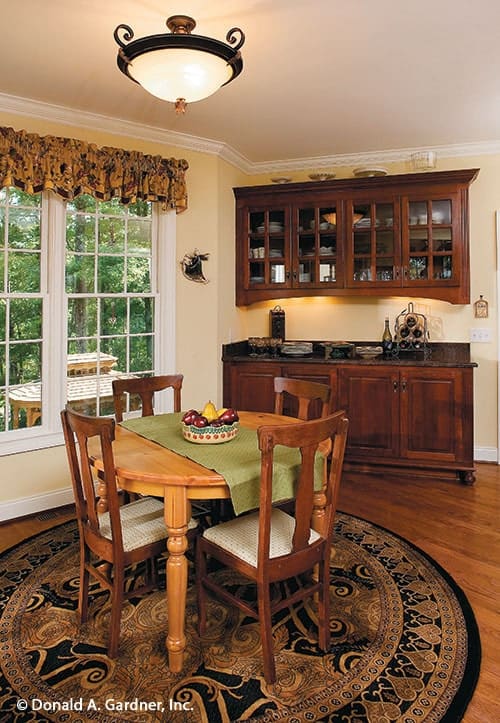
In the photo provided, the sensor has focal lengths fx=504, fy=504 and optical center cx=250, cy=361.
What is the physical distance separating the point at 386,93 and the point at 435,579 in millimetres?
2944

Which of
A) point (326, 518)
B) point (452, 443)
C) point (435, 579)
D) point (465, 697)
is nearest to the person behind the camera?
point (465, 697)

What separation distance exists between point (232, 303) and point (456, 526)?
260 cm

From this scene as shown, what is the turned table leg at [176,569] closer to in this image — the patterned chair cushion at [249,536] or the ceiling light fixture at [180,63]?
the patterned chair cushion at [249,536]

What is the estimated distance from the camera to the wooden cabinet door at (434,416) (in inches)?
156

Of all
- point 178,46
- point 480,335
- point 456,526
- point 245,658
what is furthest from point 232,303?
point 245,658

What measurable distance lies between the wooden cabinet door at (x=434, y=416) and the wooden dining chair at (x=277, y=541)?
2.11m

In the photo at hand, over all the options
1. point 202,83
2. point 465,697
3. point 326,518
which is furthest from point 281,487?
point 202,83

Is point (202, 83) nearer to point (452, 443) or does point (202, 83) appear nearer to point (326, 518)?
point (326, 518)

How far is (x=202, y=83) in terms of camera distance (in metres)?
2.19

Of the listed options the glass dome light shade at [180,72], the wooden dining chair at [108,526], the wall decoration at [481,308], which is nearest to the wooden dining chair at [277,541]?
the wooden dining chair at [108,526]

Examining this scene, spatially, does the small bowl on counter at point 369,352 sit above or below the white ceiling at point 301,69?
below

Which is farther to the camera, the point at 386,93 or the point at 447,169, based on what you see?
the point at 447,169

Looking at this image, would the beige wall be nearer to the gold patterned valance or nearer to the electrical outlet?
the electrical outlet

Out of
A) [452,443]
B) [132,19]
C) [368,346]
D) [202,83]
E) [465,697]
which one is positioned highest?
[132,19]
